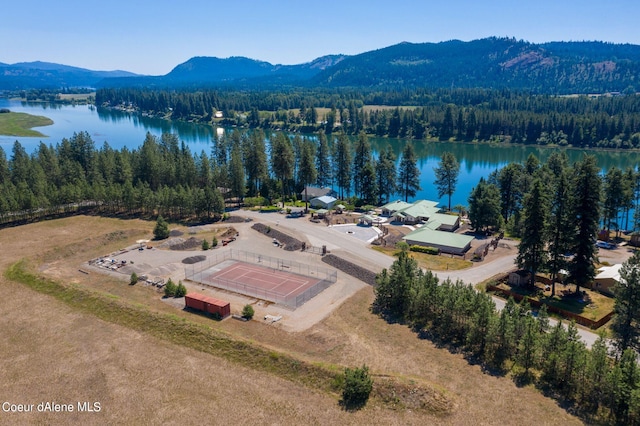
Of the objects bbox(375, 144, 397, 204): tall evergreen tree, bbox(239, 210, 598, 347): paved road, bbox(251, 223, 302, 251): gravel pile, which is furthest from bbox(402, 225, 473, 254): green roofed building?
bbox(375, 144, 397, 204): tall evergreen tree

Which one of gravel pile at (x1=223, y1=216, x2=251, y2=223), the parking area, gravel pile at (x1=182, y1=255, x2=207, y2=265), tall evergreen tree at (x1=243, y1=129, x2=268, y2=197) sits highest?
tall evergreen tree at (x1=243, y1=129, x2=268, y2=197)

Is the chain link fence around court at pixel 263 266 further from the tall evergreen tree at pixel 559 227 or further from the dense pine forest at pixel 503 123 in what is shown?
the dense pine forest at pixel 503 123

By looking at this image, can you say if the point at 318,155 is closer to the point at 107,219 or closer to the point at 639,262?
the point at 107,219

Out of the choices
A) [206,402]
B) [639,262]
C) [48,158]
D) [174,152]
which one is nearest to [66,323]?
[206,402]

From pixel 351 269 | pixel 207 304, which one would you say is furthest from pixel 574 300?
pixel 207 304

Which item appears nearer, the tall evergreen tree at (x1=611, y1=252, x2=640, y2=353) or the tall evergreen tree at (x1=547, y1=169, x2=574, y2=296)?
the tall evergreen tree at (x1=611, y1=252, x2=640, y2=353)

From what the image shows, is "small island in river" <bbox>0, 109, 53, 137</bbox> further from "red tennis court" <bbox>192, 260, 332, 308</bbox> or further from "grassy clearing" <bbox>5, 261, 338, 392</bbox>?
"red tennis court" <bbox>192, 260, 332, 308</bbox>

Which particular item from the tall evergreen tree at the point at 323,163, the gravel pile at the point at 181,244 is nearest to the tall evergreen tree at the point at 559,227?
the gravel pile at the point at 181,244
